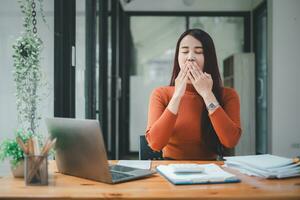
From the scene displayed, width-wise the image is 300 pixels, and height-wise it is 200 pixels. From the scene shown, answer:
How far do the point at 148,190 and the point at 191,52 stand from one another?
2.97 ft

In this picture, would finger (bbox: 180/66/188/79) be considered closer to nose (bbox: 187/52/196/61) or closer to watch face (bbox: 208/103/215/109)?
nose (bbox: 187/52/196/61)

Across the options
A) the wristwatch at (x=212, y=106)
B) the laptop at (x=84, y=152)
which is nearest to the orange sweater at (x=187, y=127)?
the wristwatch at (x=212, y=106)

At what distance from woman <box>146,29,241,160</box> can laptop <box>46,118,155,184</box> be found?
0.45 meters

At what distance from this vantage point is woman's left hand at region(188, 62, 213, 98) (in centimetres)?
174

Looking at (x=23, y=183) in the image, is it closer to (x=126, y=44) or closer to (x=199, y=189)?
(x=199, y=189)

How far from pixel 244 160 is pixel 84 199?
0.65 m

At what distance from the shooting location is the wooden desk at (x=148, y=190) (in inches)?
39.8

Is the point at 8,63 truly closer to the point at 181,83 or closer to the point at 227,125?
the point at 181,83

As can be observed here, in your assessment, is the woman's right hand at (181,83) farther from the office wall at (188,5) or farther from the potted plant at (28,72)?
the office wall at (188,5)

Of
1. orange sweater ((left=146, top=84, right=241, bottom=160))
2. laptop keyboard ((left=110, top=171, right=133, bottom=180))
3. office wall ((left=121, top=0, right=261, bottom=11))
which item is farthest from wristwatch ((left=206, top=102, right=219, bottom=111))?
office wall ((left=121, top=0, right=261, bottom=11))

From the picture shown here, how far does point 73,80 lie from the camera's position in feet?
8.13

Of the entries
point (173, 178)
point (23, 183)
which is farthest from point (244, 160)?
point (23, 183)

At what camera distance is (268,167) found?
1.25 m

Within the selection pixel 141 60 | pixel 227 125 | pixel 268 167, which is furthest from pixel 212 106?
pixel 141 60
